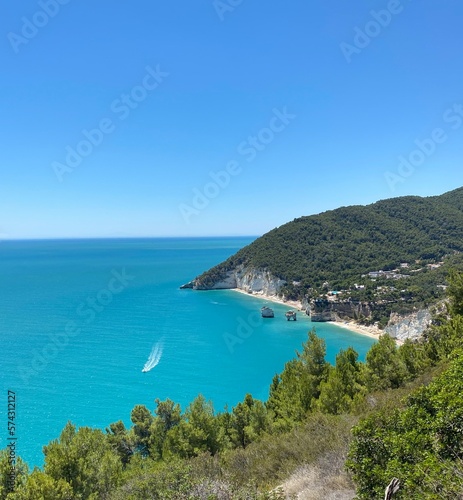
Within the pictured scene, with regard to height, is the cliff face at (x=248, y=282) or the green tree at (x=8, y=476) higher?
the cliff face at (x=248, y=282)

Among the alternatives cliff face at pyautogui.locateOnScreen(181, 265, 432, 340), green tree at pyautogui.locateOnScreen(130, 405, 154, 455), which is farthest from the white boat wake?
cliff face at pyautogui.locateOnScreen(181, 265, 432, 340)

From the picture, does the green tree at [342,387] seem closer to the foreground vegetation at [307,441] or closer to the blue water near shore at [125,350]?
the foreground vegetation at [307,441]

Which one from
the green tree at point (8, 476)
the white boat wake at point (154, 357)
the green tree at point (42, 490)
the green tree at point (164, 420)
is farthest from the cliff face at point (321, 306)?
the green tree at point (8, 476)

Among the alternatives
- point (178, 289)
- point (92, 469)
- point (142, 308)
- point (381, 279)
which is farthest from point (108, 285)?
point (92, 469)

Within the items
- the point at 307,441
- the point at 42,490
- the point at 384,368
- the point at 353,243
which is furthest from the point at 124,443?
the point at 353,243

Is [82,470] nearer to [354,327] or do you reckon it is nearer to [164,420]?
[164,420]

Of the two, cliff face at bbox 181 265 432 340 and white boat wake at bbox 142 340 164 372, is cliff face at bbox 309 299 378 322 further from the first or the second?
white boat wake at bbox 142 340 164 372
